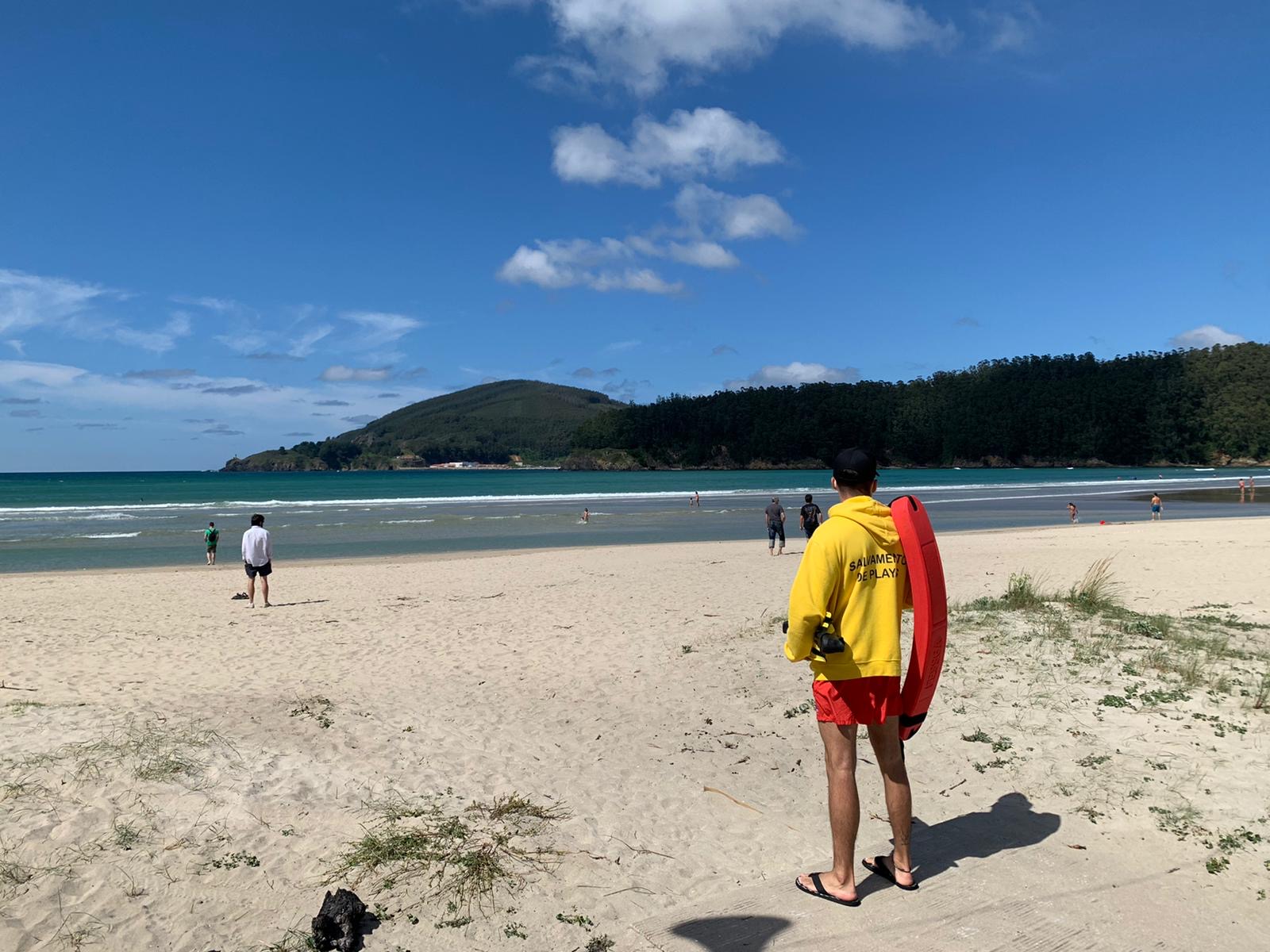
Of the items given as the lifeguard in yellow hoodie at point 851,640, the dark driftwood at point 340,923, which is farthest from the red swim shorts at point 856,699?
the dark driftwood at point 340,923

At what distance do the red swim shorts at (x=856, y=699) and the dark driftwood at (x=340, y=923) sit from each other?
2143 mm

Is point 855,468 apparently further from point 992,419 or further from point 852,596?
point 992,419

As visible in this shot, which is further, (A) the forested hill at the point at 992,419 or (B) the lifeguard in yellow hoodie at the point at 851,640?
(A) the forested hill at the point at 992,419

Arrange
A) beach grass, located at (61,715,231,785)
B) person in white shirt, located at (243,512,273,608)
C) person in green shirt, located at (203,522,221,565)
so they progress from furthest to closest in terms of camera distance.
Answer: person in green shirt, located at (203,522,221,565), person in white shirt, located at (243,512,273,608), beach grass, located at (61,715,231,785)

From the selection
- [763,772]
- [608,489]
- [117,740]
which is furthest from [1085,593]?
[608,489]

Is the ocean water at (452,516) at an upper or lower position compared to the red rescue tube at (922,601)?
lower

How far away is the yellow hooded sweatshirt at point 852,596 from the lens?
3.44 metres

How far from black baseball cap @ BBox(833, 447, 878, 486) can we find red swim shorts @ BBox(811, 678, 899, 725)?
850mm

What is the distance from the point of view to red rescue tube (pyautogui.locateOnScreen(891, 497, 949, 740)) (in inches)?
138

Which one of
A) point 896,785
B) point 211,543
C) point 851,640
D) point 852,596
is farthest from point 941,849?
point 211,543

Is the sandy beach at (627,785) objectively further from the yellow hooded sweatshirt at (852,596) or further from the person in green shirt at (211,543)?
the person in green shirt at (211,543)

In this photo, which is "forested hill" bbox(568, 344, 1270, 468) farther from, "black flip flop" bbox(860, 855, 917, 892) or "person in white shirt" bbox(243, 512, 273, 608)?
"black flip flop" bbox(860, 855, 917, 892)

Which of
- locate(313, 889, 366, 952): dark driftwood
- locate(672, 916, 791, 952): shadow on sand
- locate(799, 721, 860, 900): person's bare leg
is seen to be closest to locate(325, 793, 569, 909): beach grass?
locate(313, 889, 366, 952): dark driftwood

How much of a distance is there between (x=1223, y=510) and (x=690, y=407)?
492 ft
